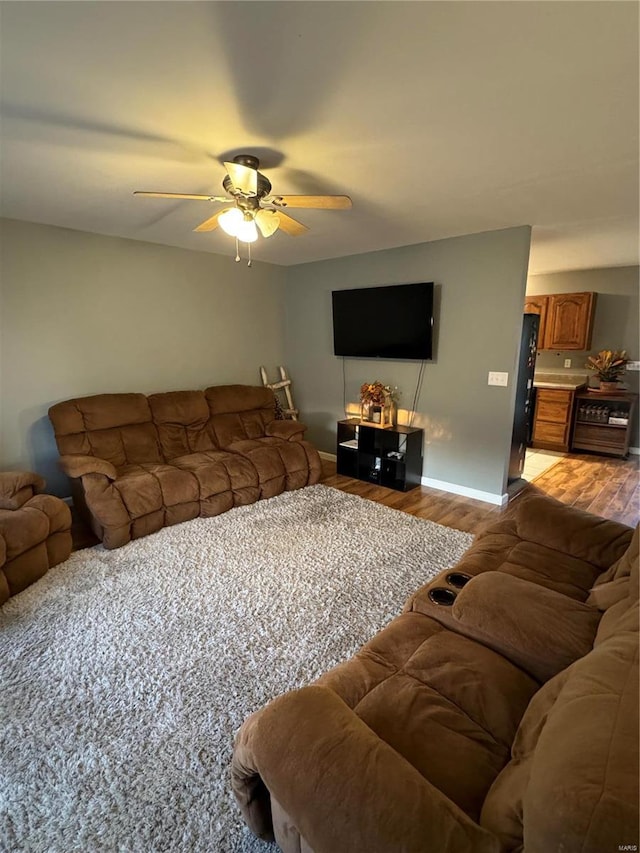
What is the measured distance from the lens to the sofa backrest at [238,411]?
431 cm

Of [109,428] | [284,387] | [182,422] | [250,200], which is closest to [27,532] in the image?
[109,428]

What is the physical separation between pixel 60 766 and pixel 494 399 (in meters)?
3.75

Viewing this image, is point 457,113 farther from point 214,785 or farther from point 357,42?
point 214,785

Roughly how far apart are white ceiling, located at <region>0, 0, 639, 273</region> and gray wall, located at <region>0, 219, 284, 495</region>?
2.17ft

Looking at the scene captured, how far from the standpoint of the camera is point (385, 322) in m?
4.33

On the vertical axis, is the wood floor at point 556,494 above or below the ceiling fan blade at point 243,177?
below

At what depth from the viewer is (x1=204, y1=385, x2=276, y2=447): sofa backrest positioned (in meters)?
4.31

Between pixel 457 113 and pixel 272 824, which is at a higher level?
pixel 457 113

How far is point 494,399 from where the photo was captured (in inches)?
150

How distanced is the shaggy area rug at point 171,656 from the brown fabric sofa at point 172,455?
225 mm

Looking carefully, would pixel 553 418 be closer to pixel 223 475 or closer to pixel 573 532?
pixel 573 532

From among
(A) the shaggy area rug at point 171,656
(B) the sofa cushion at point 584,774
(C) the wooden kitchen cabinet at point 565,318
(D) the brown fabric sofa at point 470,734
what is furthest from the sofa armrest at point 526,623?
(C) the wooden kitchen cabinet at point 565,318

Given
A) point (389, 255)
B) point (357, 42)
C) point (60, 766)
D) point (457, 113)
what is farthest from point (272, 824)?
point (389, 255)

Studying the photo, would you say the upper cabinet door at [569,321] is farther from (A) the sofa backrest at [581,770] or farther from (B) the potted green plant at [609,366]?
(A) the sofa backrest at [581,770]
